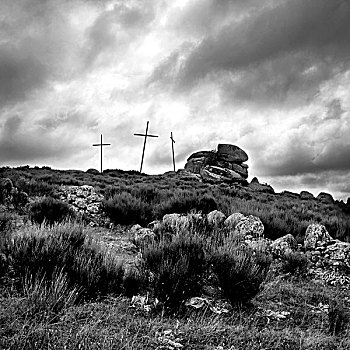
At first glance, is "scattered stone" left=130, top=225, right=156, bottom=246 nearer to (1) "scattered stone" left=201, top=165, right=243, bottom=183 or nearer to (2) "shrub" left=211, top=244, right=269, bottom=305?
(2) "shrub" left=211, top=244, right=269, bottom=305

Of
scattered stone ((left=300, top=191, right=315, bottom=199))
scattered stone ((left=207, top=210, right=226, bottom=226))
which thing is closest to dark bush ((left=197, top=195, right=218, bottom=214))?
scattered stone ((left=207, top=210, right=226, bottom=226))

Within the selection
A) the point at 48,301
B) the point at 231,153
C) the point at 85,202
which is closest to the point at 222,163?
the point at 231,153

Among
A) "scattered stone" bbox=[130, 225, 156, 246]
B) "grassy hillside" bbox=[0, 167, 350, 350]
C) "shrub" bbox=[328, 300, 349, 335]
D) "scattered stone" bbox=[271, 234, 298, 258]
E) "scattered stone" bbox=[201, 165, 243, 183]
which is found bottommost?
"shrub" bbox=[328, 300, 349, 335]

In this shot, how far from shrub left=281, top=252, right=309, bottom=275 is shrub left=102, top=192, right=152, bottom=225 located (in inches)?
219

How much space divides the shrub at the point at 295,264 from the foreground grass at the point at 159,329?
6.90 ft

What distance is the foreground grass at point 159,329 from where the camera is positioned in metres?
3.68

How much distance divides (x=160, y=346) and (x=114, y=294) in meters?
1.52

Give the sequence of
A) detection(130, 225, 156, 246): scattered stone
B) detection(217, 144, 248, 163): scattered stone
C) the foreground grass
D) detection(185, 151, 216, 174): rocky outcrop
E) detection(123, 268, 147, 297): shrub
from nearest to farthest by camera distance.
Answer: the foreground grass → detection(123, 268, 147, 297): shrub → detection(130, 225, 156, 246): scattered stone → detection(185, 151, 216, 174): rocky outcrop → detection(217, 144, 248, 163): scattered stone

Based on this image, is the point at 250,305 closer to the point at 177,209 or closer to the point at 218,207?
the point at 177,209

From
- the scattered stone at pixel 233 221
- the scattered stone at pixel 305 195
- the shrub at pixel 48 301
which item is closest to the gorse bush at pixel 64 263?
the shrub at pixel 48 301

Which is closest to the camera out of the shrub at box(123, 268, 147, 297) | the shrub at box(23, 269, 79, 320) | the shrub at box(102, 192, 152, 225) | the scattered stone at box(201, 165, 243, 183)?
the shrub at box(23, 269, 79, 320)

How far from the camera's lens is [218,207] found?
47.1 feet

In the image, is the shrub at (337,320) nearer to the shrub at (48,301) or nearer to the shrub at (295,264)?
the shrub at (295,264)

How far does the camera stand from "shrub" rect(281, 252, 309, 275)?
812 cm
